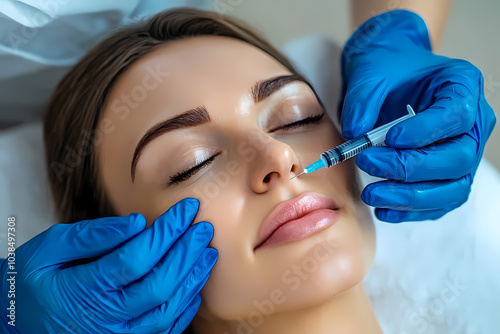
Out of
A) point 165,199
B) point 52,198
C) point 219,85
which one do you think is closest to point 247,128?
point 219,85

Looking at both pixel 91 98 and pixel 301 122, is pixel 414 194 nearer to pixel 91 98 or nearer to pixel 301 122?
pixel 301 122

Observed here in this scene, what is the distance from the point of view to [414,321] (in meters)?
1.64

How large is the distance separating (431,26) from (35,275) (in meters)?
1.54

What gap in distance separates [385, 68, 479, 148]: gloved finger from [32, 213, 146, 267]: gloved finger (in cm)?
65

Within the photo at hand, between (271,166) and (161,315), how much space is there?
0.43 metres

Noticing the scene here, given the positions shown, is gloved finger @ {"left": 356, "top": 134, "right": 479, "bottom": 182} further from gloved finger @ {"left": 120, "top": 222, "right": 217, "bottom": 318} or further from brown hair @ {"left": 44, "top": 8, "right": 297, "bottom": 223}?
brown hair @ {"left": 44, "top": 8, "right": 297, "bottom": 223}

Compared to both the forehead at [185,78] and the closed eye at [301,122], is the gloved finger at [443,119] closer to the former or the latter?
the closed eye at [301,122]

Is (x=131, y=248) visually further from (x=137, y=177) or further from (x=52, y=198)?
(x=52, y=198)

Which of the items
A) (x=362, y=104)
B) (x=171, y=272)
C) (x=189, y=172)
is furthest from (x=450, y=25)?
(x=171, y=272)

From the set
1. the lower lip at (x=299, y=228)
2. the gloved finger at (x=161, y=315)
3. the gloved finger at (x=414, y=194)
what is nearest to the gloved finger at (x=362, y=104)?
the gloved finger at (x=414, y=194)

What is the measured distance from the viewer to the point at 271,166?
43.3 inches

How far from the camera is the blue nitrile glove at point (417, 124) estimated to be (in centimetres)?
118

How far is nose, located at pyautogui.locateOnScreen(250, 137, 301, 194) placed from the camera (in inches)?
43.3

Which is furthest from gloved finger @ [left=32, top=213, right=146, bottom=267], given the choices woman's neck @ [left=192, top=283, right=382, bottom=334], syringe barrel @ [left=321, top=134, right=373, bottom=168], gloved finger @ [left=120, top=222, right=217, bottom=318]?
syringe barrel @ [left=321, top=134, right=373, bottom=168]
